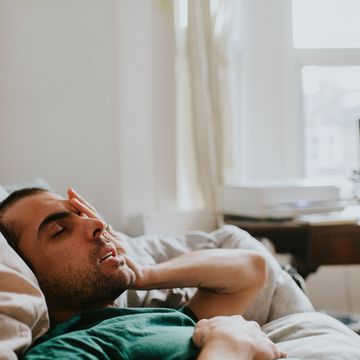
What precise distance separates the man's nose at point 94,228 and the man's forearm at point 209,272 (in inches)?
6.5

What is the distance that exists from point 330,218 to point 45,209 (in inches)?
53.8

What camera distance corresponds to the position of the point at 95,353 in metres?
0.92

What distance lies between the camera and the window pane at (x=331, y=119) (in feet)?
10.6

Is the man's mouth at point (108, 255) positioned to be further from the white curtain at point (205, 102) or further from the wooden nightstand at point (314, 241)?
the white curtain at point (205, 102)

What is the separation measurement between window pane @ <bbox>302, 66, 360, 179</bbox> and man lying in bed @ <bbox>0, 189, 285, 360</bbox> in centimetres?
183

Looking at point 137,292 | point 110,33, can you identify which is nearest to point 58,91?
point 110,33

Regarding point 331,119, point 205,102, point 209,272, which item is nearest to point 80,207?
point 209,272

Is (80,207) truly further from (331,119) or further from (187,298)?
(331,119)

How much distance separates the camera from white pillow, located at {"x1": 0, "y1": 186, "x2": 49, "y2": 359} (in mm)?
930

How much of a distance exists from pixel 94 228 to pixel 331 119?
2.28m

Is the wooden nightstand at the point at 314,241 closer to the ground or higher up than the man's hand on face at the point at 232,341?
closer to the ground

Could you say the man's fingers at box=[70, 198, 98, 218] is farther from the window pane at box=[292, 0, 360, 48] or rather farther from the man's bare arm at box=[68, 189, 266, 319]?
the window pane at box=[292, 0, 360, 48]

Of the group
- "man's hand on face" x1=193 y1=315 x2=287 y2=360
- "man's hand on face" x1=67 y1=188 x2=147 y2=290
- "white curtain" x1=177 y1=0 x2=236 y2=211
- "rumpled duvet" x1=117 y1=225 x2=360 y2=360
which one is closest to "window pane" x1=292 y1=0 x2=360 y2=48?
"white curtain" x1=177 y1=0 x2=236 y2=211

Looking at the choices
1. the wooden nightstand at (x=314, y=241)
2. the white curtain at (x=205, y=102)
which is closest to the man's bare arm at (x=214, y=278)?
the wooden nightstand at (x=314, y=241)
